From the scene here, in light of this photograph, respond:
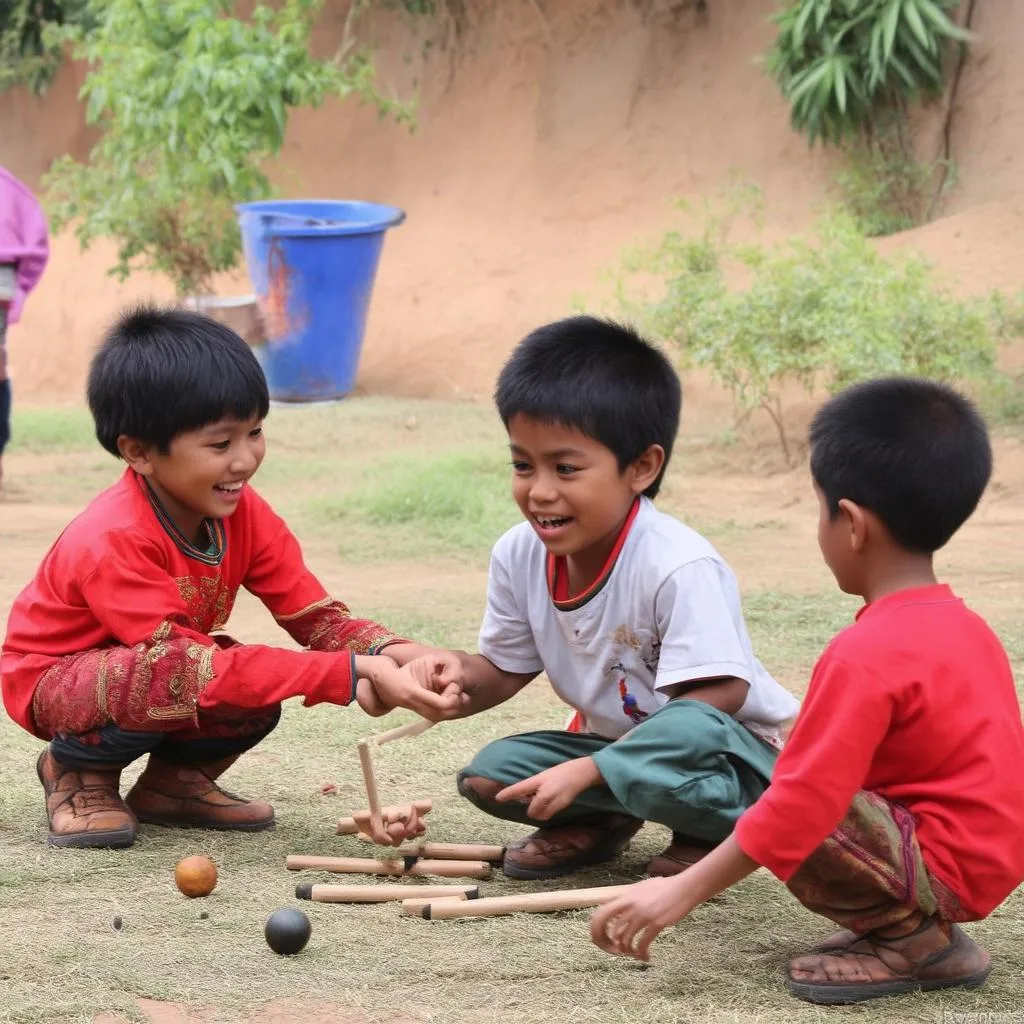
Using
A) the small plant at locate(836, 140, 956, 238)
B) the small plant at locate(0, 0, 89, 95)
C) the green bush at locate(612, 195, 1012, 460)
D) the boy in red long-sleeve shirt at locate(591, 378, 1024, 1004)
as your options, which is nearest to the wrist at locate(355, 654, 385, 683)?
the boy in red long-sleeve shirt at locate(591, 378, 1024, 1004)

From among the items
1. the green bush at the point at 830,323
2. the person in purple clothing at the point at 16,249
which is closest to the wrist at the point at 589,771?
the green bush at the point at 830,323

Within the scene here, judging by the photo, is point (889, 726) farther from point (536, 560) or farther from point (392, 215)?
point (392, 215)

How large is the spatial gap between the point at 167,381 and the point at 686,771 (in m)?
1.39

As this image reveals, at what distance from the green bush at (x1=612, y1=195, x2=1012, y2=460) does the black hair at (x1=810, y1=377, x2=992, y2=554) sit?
202 inches

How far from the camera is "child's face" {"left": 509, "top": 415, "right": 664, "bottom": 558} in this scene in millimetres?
3211

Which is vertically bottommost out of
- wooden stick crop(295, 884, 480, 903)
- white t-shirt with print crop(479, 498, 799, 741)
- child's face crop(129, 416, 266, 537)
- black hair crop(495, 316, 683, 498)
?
wooden stick crop(295, 884, 480, 903)

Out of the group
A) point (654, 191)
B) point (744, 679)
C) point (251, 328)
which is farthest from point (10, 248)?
point (654, 191)

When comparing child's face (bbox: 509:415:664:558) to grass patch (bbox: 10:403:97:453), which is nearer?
child's face (bbox: 509:415:664:558)

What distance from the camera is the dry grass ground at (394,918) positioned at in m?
2.58

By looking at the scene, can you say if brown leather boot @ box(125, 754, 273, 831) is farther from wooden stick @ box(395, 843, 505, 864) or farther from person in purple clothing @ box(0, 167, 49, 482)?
person in purple clothing @ box(0, 167, 49, 482)

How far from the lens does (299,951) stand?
9.17ft

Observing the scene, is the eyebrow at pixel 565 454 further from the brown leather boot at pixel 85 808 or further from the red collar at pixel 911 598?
the brown leather boot at pixel 85 808

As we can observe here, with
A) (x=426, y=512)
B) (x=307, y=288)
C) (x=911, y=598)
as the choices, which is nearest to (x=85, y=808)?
(x=911, y=598)

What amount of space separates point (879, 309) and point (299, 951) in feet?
19.1
